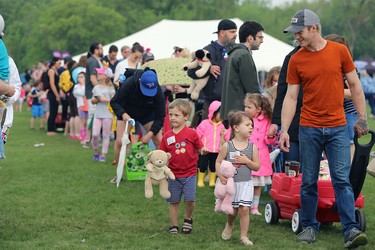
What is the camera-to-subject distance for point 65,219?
912cm

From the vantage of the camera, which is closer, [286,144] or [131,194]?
[286,144]

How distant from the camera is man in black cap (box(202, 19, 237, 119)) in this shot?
11377 millimetres

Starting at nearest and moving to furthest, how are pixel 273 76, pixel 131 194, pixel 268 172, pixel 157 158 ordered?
pixel 157 158
pixel 268 172
pixel 131 194
pixel 273 76

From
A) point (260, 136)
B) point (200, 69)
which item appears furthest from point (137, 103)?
point (260, 136)

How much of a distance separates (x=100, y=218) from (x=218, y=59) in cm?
338

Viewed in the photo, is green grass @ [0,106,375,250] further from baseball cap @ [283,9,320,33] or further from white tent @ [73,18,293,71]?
white tent @ [73,18,293,71]

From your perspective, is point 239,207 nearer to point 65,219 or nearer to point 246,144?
point 246,144

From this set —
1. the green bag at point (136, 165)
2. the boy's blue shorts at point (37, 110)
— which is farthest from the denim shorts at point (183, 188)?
the boy's blue shorts at point (37, 110)

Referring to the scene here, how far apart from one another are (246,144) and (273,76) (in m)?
4.05

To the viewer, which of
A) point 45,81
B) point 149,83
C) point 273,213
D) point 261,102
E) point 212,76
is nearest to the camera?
point 273,213

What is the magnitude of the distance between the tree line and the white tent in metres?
21.4

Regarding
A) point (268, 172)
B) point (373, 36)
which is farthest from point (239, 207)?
point (373, 36)

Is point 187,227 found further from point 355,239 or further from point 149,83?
point 149,83

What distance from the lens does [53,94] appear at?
72.0 ft
